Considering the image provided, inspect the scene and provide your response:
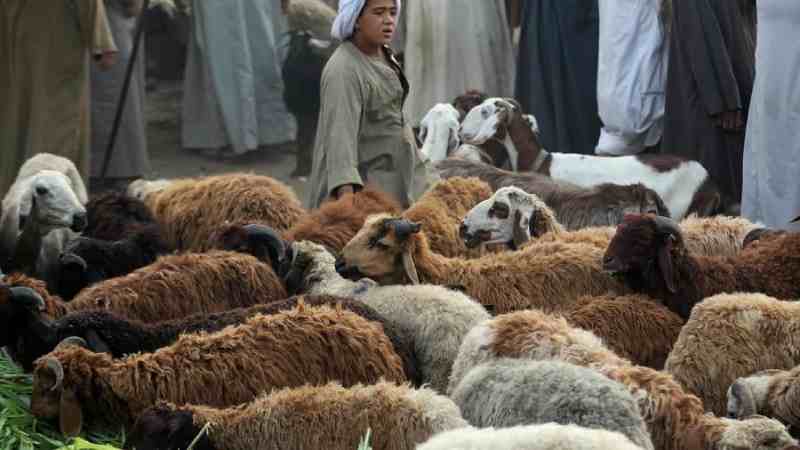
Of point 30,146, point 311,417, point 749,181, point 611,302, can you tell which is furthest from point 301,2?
point 311,417

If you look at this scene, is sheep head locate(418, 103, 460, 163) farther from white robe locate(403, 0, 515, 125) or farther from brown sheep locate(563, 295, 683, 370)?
brown sheep locate(563, 295, 683, 370)

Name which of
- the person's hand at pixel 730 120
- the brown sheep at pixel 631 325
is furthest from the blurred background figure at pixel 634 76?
the brown sheep at pixel 631 325

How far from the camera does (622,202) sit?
9.09 meters

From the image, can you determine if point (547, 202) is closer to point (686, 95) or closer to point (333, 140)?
point (333, 140)

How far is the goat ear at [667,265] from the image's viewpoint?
7.25m

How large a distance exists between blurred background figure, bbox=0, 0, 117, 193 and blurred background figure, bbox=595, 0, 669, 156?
11.4 ft

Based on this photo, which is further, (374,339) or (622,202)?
(622,202)

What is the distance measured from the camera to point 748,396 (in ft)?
19.5

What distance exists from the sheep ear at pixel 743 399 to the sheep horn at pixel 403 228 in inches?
73.0

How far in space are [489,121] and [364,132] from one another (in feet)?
5.77

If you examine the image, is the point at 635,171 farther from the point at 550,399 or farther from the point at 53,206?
the point at 550,399

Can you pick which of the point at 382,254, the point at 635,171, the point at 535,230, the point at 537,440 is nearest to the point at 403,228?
the point at 382,254

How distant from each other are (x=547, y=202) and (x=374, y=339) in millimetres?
3002

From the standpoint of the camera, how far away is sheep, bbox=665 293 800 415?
632 cm
